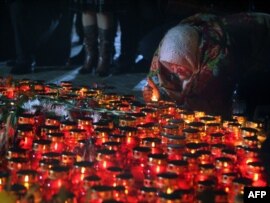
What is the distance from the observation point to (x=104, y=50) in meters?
5.09

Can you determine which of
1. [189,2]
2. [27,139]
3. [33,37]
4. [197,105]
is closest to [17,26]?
[33,37]

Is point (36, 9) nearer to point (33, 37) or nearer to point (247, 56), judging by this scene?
point (33, 37)

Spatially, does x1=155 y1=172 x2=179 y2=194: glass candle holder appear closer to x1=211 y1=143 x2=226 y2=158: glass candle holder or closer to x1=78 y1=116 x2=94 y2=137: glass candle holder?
x1=211 y1=143 x2=226 y2=158: glass candle holder

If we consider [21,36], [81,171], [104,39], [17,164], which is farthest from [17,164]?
[21,36]

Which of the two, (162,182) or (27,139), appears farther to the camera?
(27,139)

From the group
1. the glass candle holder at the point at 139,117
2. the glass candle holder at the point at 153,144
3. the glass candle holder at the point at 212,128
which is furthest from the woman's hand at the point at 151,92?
the glass candle holder at the point at 153,144

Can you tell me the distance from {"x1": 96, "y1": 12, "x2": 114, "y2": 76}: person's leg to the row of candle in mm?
2666

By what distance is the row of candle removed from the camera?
62.9 inches

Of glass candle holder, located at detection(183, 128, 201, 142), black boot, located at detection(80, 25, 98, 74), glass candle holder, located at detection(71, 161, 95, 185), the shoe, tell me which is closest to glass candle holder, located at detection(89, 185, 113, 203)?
glass candle holder, located at detection(71, 161, 95, 185)

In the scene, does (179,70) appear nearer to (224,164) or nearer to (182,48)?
(182,48)

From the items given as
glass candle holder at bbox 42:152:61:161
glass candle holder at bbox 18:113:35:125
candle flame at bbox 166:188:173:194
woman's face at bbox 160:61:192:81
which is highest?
woman's face at bbox 160:61:192:81

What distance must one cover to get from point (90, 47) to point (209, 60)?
216cm

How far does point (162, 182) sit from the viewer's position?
5.24 ft

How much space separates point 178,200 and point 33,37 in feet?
14.8
